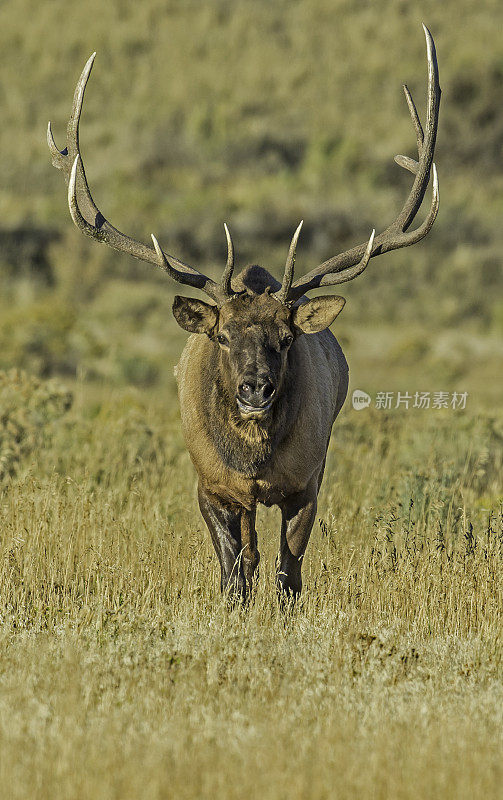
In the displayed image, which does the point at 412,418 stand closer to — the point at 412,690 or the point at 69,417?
the point at 69,417

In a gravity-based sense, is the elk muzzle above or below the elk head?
below

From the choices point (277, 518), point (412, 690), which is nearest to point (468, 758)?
point (412, 690)

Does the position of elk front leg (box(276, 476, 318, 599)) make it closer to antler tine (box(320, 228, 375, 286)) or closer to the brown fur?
the brown fur

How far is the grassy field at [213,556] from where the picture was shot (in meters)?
4.99

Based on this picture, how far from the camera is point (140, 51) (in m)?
43.3

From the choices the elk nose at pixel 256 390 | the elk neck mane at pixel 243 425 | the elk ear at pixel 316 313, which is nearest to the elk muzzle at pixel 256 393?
the elk nose at pixel 256 390

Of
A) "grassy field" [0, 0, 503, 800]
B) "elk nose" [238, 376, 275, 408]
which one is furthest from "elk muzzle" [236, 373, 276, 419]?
"grassy field" [0, 0, 503, 800]

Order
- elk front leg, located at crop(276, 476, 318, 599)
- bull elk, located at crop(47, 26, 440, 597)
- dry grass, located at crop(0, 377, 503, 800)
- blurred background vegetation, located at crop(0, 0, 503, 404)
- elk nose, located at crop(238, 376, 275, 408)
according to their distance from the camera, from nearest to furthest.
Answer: dry grass, located at crop(0, 377, 503, 800) → elk nose, located at crop(238, 376, 275, 408) → bull elk, located at crop(47, 26, 440, 597) → elk front leg, located at crop(276, 476, 318, 599) → blurred background vegetation, located at crop(0, 0, 503, 404)

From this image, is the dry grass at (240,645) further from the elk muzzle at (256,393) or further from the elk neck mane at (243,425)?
the elk muzzle at (256,393)

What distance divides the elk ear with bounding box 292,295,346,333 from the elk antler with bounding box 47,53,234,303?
0.48m

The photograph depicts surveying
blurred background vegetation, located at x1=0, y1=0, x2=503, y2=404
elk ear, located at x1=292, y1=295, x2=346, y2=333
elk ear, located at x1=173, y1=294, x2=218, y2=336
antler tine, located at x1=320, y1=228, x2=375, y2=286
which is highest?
blurred background vegetation, located at x1=0, y1=0, x2=503, y2=404

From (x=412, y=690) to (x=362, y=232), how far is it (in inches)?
970

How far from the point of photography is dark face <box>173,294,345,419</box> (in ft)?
23.2

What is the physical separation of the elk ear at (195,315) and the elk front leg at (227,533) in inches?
44.0
